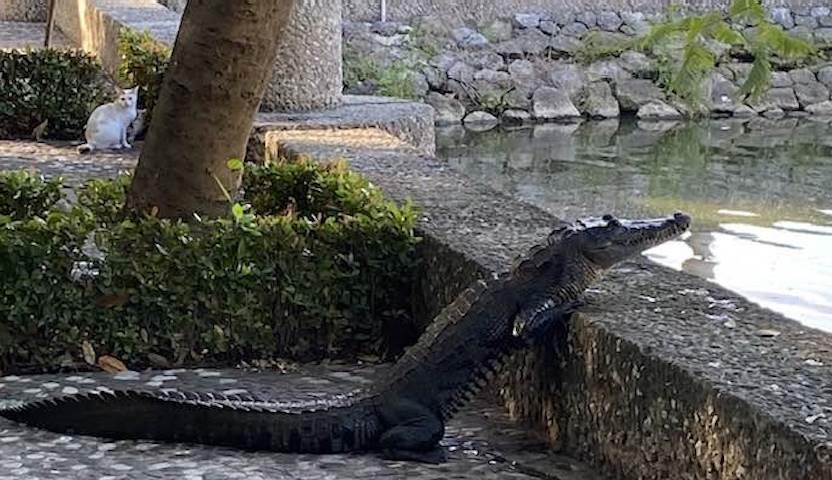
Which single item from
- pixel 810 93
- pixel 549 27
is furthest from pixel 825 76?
pixel 549 27

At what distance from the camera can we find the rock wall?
20109 millimetres

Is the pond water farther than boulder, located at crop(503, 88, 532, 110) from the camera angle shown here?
No

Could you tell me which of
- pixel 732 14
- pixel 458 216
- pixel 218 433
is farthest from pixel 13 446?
pixel 732 14

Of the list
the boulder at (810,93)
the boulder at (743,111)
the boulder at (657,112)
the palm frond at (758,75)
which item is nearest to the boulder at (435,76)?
the boulder at (657,112)

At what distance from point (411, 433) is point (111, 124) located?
5.23 metres

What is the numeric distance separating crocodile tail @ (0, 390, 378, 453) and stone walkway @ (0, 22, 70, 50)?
9949mm

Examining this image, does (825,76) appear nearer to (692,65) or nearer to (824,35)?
(824,35)

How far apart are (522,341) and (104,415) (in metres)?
1.14

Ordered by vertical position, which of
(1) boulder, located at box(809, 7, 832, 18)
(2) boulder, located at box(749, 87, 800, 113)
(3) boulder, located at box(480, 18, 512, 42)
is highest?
(1) boulder, located at box(809, 7, 832, 18)

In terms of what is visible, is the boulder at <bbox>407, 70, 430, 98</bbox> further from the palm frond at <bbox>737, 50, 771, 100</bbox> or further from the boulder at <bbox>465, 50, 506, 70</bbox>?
the palm frond at <bbox>737, 50, 771, 100</bbox>

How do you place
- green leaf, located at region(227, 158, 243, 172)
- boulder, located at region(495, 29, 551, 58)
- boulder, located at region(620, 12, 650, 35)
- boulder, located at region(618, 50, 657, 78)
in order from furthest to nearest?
1. boulder, located at region(495, 29, 551, 58)
2. boulder, located at region(620, 12, 650, 35)
3. boulder, located at region(618, 50, 657, 78)
4. green leaf, located at region(227, 158, 243, 172)

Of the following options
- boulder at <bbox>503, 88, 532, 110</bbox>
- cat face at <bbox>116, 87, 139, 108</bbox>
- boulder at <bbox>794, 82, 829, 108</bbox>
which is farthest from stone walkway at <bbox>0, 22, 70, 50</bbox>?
boulder at <bbox>794, 82, 829, 108</bbox>

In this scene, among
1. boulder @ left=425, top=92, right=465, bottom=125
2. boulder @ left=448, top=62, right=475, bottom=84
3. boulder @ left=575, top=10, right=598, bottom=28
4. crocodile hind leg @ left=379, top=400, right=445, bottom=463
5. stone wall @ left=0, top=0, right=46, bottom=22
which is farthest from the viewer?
boulder @ left=575, top=10, right=598, bottom=28

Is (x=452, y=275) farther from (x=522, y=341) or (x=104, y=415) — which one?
(x=104, y=415)
